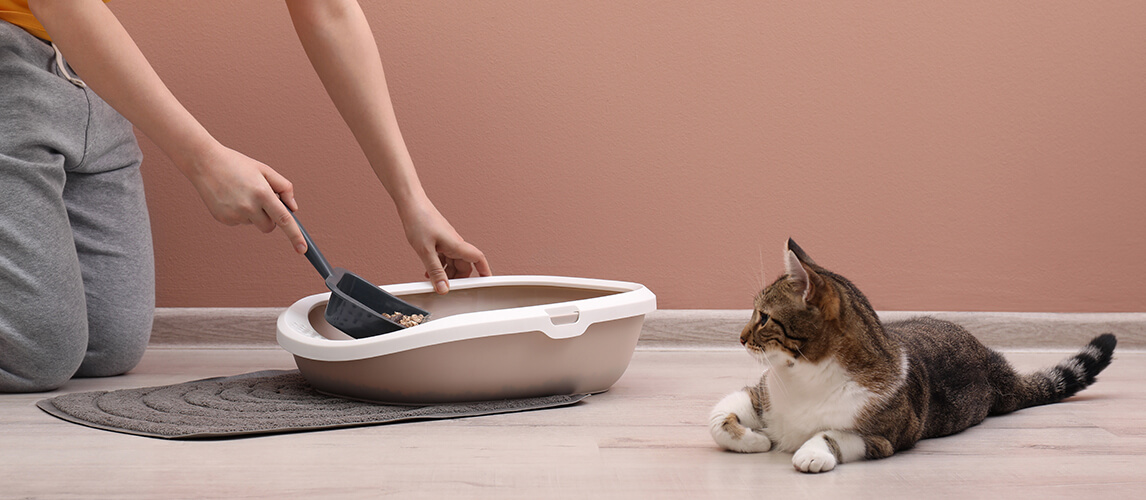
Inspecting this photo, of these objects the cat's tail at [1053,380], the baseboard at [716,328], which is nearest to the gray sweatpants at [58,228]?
the baseboard at [716,328]

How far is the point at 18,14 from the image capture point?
48.8 inches

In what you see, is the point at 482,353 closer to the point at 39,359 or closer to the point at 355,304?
the point at 355,304

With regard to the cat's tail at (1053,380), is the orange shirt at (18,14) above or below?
above

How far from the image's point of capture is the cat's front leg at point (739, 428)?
0.89 metres

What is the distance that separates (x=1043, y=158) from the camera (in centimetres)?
166

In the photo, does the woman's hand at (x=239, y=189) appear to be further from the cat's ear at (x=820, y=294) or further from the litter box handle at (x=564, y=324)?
the cat's ear at (x=820, y=294)

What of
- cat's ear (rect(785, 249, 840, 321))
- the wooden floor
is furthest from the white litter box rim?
cat's ear (rect(785, 249, 840, 321))

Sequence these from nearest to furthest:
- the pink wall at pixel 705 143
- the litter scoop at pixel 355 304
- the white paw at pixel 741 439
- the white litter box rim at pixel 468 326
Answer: the white paw at pixel 741 439, the white litter box rim at pixel 468 326, the litter scoop at pixel 355 304, the pink wall at pixel 705 143

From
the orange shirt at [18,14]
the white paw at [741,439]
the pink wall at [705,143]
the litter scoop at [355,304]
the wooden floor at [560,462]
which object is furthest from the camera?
the pink wall at [705,143]

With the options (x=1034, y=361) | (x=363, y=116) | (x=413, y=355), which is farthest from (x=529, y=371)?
(x=1034, y=361)

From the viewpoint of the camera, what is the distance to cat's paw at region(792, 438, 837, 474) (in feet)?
2.64

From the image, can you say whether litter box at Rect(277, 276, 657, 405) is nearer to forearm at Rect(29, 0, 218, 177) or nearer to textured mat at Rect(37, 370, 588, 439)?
textured mat at Rect(37, 370, 588, 439)

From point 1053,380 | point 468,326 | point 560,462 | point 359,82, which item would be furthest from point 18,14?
point 1053,380

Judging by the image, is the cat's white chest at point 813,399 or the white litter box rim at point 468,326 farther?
the white litter box rim at point 468,326
